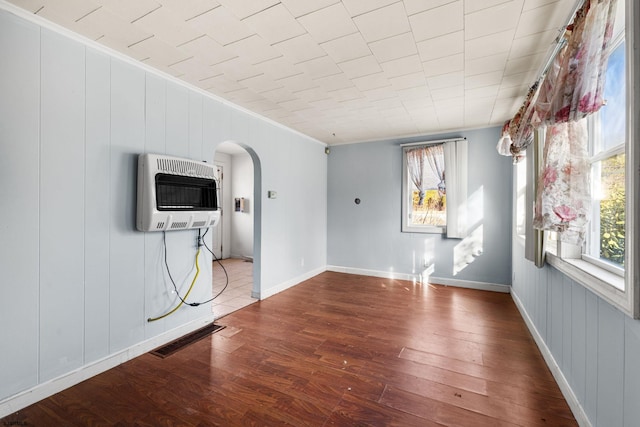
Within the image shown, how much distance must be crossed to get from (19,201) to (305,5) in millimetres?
2190

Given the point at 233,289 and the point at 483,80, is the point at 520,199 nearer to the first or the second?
the point at 483,80

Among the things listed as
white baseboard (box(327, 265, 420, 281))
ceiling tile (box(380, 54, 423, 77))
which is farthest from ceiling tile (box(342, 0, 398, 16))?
white baseboard (box(327, 265, 420, 281))

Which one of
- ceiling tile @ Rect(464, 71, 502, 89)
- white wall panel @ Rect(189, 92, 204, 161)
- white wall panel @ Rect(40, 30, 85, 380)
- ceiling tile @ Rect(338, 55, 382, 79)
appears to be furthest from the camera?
white wall panel @ Rect(189, 92, 204, 161)

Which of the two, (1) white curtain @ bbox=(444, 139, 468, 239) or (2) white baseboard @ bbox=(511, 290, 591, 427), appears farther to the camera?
(1) white curtain @ bbox=(444, 139, 468, 239)

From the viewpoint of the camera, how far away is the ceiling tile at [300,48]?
Result: 212 cm

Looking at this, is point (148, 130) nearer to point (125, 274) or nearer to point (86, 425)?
point (125, 274)

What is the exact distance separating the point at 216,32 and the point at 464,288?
15.2 feet

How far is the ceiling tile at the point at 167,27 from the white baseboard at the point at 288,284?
2.99 meters

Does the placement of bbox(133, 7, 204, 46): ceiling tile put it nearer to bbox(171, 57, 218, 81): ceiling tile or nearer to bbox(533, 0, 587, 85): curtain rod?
bbox(171, 57, 218, 81): ceiling tile

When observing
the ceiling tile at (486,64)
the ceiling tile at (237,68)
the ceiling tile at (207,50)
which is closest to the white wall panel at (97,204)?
the ceiling tile at (207,50)

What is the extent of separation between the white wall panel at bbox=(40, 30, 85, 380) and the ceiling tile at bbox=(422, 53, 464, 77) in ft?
9.00

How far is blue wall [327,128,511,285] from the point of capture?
4336 mm

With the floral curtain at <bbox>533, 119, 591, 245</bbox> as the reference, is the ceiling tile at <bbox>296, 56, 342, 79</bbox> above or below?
above

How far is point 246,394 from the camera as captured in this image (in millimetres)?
1965
